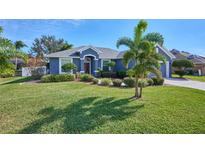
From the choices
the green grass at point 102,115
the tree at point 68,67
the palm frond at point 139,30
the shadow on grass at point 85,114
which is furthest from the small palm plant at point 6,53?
the tree at point 68,67

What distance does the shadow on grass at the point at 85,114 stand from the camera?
21.8ft

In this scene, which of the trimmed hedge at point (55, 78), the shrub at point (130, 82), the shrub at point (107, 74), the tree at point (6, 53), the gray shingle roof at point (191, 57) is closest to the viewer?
the tree at point (6, 53)

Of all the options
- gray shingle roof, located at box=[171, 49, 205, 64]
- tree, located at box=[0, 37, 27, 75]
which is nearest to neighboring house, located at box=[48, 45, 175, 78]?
tree, located at box=[0, 37, 27, 75]

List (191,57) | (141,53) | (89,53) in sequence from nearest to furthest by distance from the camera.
Result: (141,53), (89,53), (191,57)

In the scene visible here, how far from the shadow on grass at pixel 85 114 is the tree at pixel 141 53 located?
1955mm

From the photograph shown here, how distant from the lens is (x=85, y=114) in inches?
305

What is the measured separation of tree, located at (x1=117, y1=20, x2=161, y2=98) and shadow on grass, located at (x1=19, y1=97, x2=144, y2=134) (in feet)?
6.42

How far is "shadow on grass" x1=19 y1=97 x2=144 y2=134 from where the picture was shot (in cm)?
666

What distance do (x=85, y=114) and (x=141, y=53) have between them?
4.62 m

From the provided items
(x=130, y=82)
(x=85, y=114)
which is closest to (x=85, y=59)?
(x=130, y=82)

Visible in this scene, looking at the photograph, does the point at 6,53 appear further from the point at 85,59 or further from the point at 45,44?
the point at 45,44

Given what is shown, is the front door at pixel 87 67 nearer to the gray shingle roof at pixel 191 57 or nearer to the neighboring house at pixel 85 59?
the neighboring house at pixel 85 59
